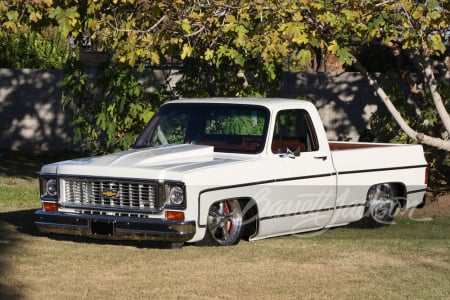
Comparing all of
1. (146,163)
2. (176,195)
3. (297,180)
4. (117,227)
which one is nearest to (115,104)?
(297,180)

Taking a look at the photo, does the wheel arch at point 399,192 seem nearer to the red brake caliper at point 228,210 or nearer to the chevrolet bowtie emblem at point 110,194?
the red brake caliper at point 228,210

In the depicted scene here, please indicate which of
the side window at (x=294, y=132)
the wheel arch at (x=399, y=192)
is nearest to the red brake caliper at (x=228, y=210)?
the side window at (x=294, y=132)

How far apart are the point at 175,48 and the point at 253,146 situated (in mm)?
3709

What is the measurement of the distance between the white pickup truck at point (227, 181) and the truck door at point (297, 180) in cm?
1

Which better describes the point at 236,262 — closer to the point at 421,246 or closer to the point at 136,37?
the point at 421,246

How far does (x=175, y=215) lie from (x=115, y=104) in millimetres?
6817

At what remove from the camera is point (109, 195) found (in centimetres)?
1149

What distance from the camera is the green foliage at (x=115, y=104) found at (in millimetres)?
17547

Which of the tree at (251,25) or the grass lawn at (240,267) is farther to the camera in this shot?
the tree at (251,25)

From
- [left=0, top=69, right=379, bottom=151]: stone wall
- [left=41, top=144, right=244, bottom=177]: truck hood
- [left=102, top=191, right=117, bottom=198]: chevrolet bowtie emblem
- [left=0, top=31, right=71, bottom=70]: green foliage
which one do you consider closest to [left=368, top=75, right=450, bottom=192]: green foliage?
[left=41, top=144, right=244, bottom=177]: truck hood

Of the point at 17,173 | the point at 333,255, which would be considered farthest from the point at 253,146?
the point at 17,173

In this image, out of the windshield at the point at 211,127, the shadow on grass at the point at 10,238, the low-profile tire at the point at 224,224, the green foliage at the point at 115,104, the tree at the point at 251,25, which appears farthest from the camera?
the green foliage at the point at 115,104

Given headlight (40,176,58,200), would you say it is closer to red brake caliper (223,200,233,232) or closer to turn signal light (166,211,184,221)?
turn signal light (166,211,184,221)

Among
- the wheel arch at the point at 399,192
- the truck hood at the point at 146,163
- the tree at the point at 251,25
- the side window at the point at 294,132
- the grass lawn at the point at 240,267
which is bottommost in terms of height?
the grass lawn at the point at 240,267
